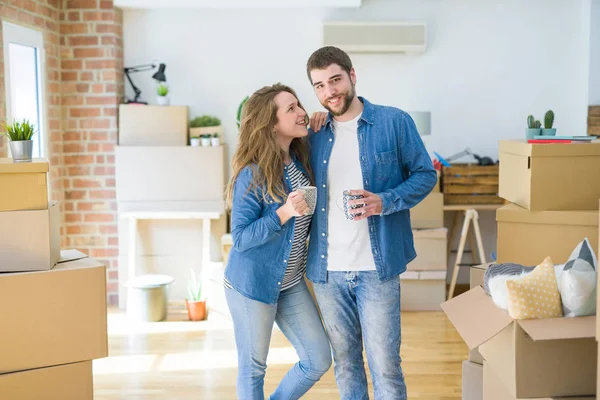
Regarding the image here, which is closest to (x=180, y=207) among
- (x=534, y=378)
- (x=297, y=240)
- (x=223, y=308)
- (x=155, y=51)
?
(x=223, y=308)

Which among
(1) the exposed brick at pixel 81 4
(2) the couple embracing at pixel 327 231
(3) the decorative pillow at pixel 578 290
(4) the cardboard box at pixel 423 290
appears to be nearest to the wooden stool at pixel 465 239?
(4) the cardboard box at pixel 423 290

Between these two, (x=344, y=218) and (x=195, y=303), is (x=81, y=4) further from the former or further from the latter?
(x=344, y=218)

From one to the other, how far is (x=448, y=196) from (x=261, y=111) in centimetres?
318

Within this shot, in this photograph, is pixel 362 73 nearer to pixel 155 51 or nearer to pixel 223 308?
pixel 155 51

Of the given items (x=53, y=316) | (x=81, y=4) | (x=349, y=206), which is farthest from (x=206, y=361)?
(x=81, y=4)

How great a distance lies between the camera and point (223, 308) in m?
5.11

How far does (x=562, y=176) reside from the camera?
274 centimetres

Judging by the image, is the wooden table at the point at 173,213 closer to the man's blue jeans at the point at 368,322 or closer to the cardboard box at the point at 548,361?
the man's blue jeans at the point at 368,322

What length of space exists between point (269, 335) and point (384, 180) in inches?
25.8

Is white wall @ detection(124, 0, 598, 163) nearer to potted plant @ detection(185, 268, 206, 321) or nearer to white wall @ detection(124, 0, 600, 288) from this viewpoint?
white wall @ detection(124, 0, 600, 288)

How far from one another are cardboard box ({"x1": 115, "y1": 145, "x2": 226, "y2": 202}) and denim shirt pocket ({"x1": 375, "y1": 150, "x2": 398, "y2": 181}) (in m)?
2.98

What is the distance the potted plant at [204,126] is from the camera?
17.9 ft

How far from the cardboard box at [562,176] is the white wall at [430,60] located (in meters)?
2.95

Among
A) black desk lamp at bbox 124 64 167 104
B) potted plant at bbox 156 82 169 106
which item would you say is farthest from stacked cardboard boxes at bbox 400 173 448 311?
black desk lamp at bbox 124 64 167 104
